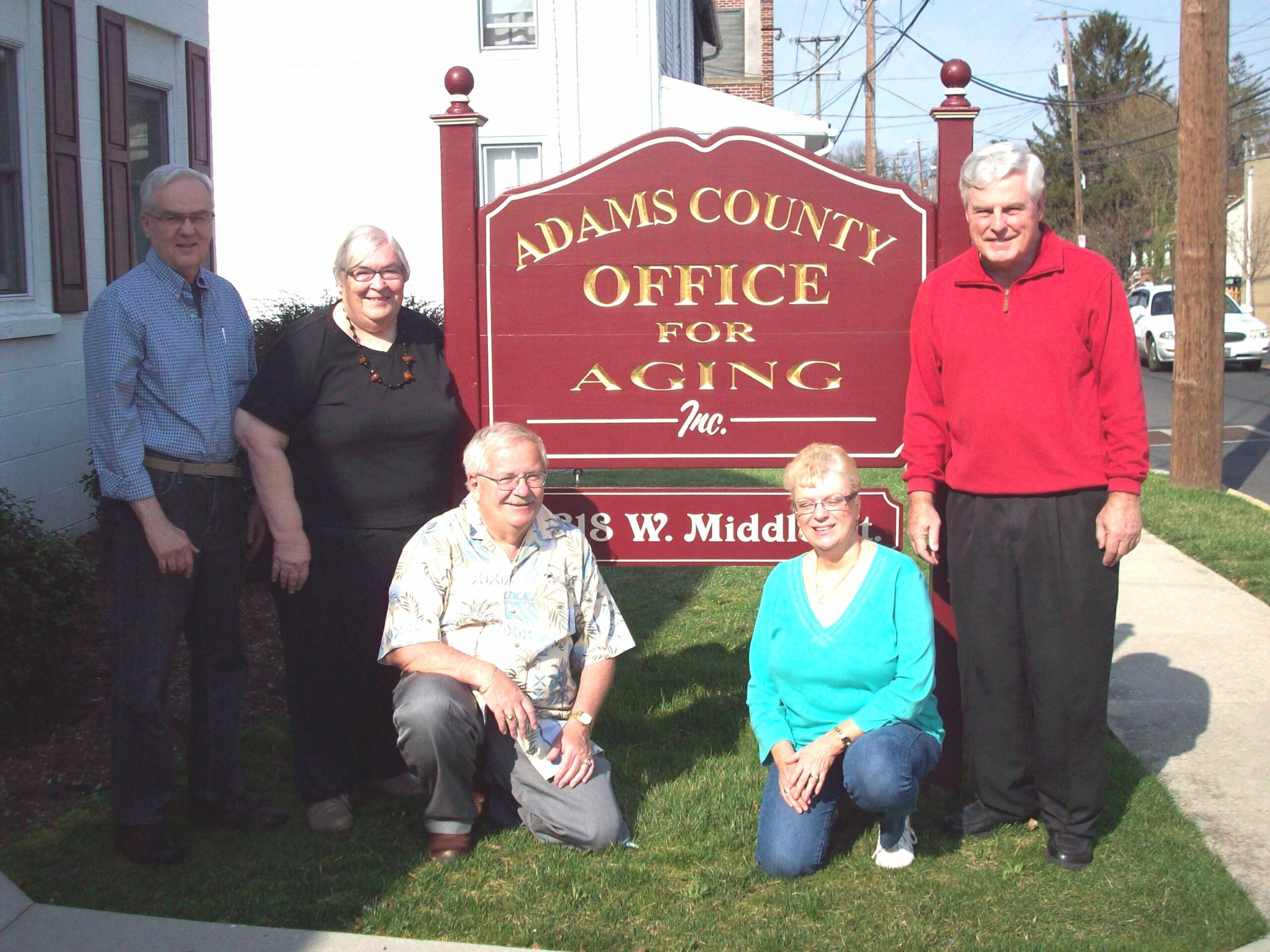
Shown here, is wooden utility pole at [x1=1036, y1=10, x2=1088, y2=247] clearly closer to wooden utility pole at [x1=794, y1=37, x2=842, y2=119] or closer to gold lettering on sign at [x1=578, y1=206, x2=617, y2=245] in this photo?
wooden utility pole at [x1=794, y1=37, x2=842, y2=119]

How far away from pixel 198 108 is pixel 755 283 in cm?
527

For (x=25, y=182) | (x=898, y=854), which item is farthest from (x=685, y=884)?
(x=25, y=182)

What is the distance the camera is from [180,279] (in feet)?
11.1

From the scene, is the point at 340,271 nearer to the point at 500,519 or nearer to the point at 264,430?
the point at 264,430

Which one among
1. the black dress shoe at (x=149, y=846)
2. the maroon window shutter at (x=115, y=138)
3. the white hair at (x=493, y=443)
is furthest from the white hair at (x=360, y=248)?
the maroon window shutter at (x=115, y=138)

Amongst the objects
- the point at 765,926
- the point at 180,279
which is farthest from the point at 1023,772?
the point at 180,279

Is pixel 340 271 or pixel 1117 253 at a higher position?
pixel 1117 253

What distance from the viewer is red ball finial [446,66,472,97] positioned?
3723 millimetres

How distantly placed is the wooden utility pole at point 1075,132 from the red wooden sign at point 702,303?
3510 cm

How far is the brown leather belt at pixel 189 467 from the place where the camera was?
3354mm

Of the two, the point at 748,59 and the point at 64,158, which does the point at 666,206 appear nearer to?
the point at 64,158

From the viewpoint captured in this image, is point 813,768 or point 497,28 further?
point 497,28

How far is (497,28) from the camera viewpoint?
13.6 meters

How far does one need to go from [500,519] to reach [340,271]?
0.81 meters
